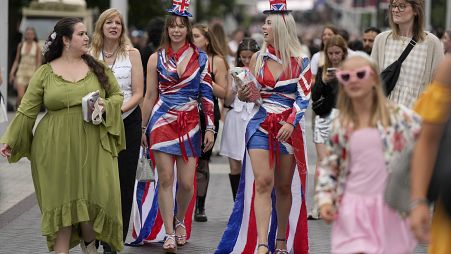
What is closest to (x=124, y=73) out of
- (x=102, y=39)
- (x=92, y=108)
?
(x=102, y=39)

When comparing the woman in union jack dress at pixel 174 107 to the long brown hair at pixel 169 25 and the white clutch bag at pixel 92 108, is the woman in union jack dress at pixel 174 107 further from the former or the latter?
the white clutch bag at pixel 92 108

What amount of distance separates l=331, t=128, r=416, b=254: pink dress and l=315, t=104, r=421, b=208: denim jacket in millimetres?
30

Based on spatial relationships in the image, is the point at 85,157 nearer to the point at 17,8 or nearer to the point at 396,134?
the point at 396,134

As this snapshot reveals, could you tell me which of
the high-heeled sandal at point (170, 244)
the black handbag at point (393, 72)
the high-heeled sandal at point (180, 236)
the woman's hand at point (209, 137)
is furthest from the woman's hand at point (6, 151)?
the black handbag at point (393, 72)

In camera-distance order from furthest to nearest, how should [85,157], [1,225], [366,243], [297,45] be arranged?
[1,225]
[297,45]
[85,157]
[366,243]

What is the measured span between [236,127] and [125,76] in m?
2.54

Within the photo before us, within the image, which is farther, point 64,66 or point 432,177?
point 64,66

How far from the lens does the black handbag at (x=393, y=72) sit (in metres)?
9.04

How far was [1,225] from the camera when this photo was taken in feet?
35.7

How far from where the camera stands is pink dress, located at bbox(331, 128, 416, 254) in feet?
18.8

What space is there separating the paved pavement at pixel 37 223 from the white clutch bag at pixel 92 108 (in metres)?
1.87

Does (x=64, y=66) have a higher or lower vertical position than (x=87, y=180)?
higher

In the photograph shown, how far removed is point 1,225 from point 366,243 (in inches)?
A: 229

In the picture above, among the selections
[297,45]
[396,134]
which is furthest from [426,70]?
[396,134]
